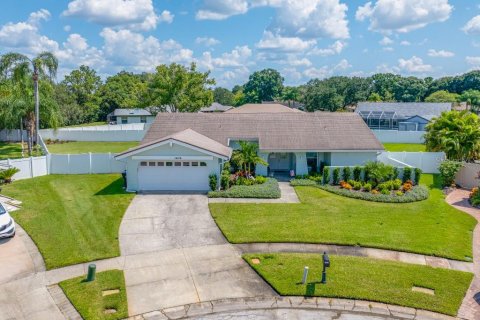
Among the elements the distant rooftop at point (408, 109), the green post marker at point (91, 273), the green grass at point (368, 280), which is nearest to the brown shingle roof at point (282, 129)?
the green grass at point (368, 280)

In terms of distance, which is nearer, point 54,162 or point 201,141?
point 201,141

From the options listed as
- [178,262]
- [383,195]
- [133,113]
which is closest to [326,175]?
[383,195]

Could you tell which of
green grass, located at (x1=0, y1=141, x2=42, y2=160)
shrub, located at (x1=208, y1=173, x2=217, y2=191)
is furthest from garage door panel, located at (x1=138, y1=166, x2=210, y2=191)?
green grass, located at (x1=0, y1=141, x2=42, y2=160)

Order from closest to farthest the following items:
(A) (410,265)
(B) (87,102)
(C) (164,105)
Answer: (A) (410,265)
(C) (164,105)
(B) (87,102)

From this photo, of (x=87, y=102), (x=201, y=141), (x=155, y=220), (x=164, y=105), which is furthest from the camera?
(x=87, y=102)

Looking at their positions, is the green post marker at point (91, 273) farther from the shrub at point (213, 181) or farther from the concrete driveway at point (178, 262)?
the shrub at point (213, 181)

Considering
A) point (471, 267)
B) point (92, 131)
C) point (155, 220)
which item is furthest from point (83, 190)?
point (92, 131)

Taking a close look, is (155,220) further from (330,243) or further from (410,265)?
(410,265)

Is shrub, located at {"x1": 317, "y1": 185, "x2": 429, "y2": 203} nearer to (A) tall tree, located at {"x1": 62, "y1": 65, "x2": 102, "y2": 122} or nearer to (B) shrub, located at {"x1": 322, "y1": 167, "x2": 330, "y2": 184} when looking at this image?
(B) shrub, located at {"x1": 322, "y1": 167, "x2": 330, "y2": 184}
